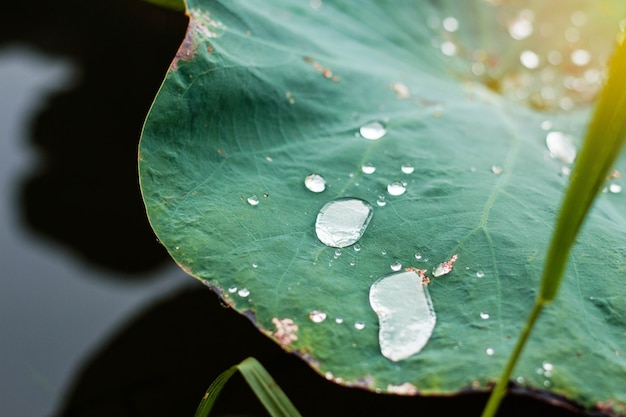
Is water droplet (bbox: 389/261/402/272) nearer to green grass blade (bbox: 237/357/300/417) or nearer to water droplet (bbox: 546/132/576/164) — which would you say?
green grass blade (bbox: 237/357/300/417)

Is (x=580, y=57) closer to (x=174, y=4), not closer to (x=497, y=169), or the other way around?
(x=497, y=169)

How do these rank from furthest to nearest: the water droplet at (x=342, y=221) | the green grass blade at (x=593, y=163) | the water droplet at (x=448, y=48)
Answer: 1. the water droplet at (x=448, y=48)
2. the water droplet at (x=342, y=221)
3. the green grass blade at (x=593, y=163)

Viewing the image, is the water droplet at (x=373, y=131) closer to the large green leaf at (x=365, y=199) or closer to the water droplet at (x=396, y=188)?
the large green leaf at (x=365, y=199)

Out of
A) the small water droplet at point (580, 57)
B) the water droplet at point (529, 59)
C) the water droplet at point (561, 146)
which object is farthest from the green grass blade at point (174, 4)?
the small water droplet at point (580, 57)

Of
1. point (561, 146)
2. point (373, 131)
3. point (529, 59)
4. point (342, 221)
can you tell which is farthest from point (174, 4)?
point (529, 59)

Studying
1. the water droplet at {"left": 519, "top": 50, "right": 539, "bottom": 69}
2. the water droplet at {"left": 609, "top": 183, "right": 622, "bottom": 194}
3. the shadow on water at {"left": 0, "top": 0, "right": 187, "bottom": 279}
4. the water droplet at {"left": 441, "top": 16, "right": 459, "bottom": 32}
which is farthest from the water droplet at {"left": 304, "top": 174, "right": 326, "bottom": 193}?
the water droplet at {"left": 519, "top": 50, "right": 539, "bottom": 69}

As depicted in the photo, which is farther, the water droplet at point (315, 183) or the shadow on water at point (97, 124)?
the shadow on water at point (97, 124)

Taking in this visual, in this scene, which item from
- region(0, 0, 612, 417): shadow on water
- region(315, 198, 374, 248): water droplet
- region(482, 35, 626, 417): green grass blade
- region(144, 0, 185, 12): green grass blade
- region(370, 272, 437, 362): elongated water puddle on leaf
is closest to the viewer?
region(482, 35, 626, 417): green grass blade
